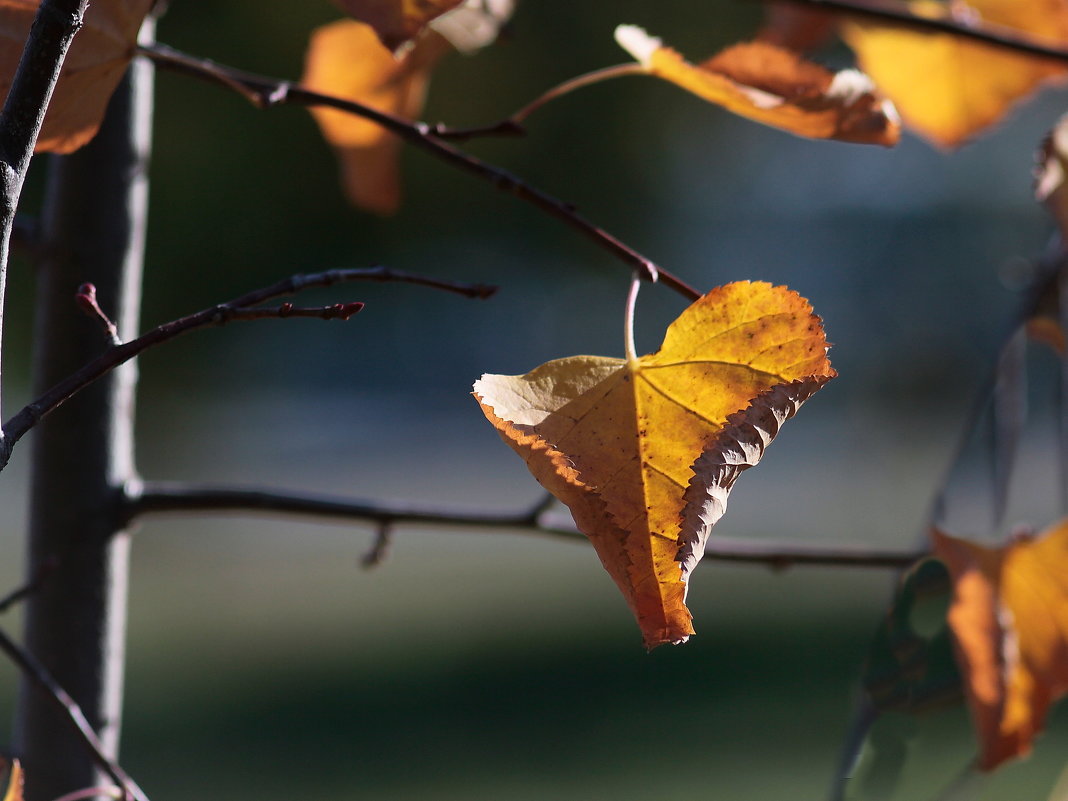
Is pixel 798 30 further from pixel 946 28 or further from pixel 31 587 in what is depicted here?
pixel 31 587

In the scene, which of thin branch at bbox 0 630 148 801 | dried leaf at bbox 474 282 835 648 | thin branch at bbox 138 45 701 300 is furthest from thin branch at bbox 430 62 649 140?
thin branch at bbox 0 630 148 801

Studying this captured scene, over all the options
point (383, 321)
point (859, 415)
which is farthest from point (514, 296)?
point (859, 415)

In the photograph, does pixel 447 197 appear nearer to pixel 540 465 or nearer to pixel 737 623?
pixel 737 623

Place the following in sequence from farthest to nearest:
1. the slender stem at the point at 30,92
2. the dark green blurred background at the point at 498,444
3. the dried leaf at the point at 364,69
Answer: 1. the dark green blurred background at the point at 498,444
2. the dried leaf at the point at 364,69
3. the slender stem at the point at 30,92

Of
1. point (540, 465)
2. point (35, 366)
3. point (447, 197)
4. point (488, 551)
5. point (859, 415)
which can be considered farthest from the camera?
point (859, 415)

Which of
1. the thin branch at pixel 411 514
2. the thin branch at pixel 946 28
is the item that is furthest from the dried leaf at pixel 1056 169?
the thin branch at pixel 411 514

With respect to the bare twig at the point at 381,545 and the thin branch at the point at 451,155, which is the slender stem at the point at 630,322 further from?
the bare twig at the point at 381,545

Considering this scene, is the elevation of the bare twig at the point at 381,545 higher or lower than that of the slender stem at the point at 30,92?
lower
